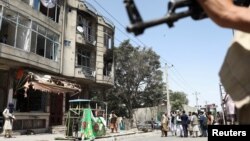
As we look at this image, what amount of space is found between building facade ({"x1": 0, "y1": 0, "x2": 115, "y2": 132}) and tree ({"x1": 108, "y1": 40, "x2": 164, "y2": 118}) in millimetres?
12458

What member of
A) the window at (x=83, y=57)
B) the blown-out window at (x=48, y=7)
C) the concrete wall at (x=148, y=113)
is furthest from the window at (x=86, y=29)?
the concrete wall at (x=148, y=113)

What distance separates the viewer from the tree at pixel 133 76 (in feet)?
145

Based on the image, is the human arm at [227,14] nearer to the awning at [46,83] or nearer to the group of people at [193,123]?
the group of people at [193,123]

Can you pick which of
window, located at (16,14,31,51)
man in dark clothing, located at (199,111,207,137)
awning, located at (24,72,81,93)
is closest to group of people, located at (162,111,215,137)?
man in dark clothing, located at (199,111,207,137)

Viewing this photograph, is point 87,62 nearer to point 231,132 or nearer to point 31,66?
point 31,66

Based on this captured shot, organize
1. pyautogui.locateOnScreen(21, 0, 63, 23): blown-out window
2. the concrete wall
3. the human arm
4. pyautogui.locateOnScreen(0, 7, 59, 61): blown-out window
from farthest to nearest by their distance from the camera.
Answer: the concrete wall
pyautogui.locateOnScreen(21, 0, 63, 23): blown-out window
pyautogui.locateOnScreen(0, 7, 59, 61): blown-out window
the human arm

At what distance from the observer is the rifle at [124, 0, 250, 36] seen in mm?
1292

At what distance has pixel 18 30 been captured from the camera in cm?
1956

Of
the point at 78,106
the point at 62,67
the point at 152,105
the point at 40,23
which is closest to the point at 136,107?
the point at 152,105

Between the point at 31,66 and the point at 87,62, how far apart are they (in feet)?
32.1

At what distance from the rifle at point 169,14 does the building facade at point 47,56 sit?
16.9 m

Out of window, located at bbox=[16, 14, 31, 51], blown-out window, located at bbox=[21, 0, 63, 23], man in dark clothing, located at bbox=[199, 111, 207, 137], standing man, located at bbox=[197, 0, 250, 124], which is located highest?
blown-out window, located at bbox=[21, 0, 63, 23]

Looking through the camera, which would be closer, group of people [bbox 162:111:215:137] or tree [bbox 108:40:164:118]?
group of people [bbox 162:111:215:137]

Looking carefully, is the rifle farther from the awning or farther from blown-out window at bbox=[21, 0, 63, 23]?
blown-out window at bbox=[21, 0, 63, 23]
